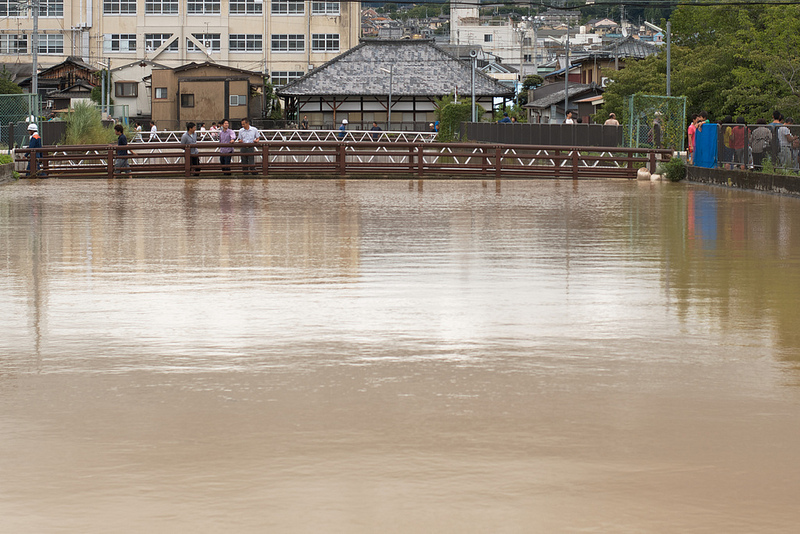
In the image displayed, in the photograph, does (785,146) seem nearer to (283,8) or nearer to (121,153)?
(121,153)

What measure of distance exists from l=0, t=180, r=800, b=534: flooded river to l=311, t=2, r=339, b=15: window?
3589 inches

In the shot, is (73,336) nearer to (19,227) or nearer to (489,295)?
(489,295)

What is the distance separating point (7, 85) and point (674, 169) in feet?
226

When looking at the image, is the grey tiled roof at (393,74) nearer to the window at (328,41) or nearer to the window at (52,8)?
the window at (328,41)

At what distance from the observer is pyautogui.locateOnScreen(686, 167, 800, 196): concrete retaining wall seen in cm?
2501

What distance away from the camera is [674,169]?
3194 centimetres

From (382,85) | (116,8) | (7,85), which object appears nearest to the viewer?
(382,85)

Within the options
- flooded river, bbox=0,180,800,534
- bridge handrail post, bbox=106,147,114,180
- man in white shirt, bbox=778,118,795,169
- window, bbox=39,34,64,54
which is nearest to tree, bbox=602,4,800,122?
man in white shirt, bbox=778,118,795,169

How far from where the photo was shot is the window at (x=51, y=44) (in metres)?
107

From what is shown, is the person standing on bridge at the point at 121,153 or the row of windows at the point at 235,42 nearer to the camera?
the person standing on bridge at the point at 121,153

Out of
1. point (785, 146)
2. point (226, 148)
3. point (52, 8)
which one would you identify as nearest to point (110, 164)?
point (226, 148)

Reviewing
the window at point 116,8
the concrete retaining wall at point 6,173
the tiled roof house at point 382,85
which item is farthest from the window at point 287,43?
the concrete retaining wall at point 6,173

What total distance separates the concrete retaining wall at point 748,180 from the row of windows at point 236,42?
2976 inches

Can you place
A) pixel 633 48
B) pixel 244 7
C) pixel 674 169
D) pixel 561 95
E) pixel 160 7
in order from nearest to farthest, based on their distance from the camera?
1. pixel 674 169
2. pixel 561 95
3. pixel 633 48
4. pixel 244 7
5. pixel 160 7
